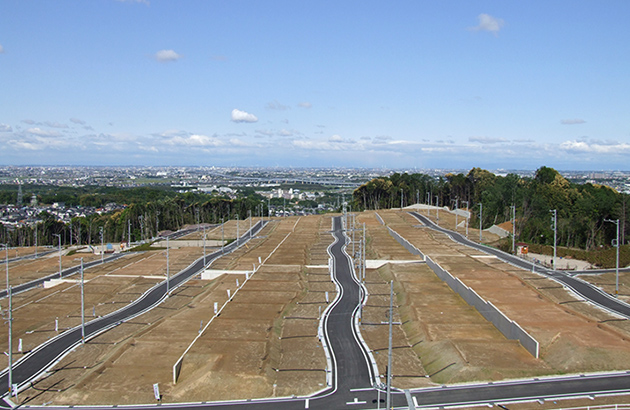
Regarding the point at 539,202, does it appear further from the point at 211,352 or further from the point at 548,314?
the point at 211,352

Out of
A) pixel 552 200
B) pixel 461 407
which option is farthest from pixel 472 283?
pixel 552 200

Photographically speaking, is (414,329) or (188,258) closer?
(414,329)

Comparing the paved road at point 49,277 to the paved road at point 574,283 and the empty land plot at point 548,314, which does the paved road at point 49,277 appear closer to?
the empty land plot at point 548,314

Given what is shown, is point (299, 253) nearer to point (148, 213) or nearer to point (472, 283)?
point (472, 283)

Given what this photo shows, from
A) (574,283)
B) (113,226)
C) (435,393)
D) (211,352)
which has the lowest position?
(113,226)

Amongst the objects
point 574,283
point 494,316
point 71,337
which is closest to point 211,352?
point 71,337

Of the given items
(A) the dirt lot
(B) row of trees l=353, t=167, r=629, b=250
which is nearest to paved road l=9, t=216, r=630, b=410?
(A) the dirt lot

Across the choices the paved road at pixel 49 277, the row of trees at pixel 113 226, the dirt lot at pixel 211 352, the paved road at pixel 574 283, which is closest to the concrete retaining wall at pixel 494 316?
the paved road at pixel 574 283
